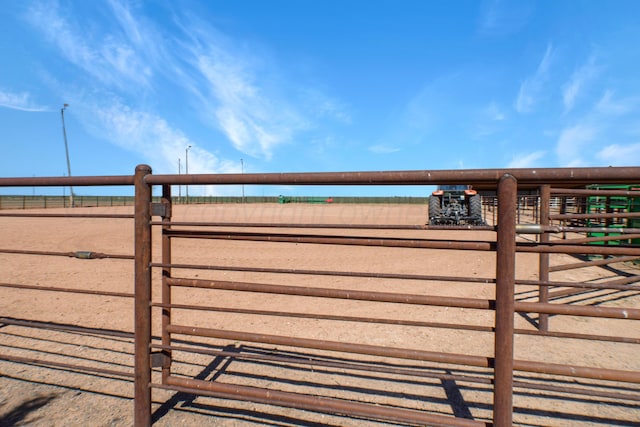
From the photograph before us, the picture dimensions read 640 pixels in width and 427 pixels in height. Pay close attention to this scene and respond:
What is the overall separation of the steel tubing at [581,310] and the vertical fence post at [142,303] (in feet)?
6.41

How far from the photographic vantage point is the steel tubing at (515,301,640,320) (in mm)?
1398

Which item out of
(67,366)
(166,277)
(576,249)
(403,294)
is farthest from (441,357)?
(67,366)

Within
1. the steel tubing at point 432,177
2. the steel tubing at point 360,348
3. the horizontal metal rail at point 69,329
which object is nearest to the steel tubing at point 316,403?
the steel tubing at point 360,348

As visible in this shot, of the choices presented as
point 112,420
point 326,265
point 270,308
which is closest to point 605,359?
point 270,308

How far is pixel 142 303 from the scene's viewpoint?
1.90 metres

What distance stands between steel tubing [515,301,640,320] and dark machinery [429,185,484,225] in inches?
460

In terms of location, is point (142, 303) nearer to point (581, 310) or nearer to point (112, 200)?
point (581, 310)

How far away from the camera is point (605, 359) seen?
9.42ft

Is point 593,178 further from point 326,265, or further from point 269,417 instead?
point 326,265

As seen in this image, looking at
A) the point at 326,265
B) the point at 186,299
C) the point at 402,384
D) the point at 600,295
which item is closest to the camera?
the point at 402,384

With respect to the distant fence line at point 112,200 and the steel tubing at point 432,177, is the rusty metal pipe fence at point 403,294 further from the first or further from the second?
the distant fence line at point 112,200

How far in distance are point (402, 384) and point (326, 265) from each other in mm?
4219

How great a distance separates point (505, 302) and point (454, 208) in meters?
13.5

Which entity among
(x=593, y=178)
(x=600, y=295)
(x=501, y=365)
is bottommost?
(x=600, y=295)
